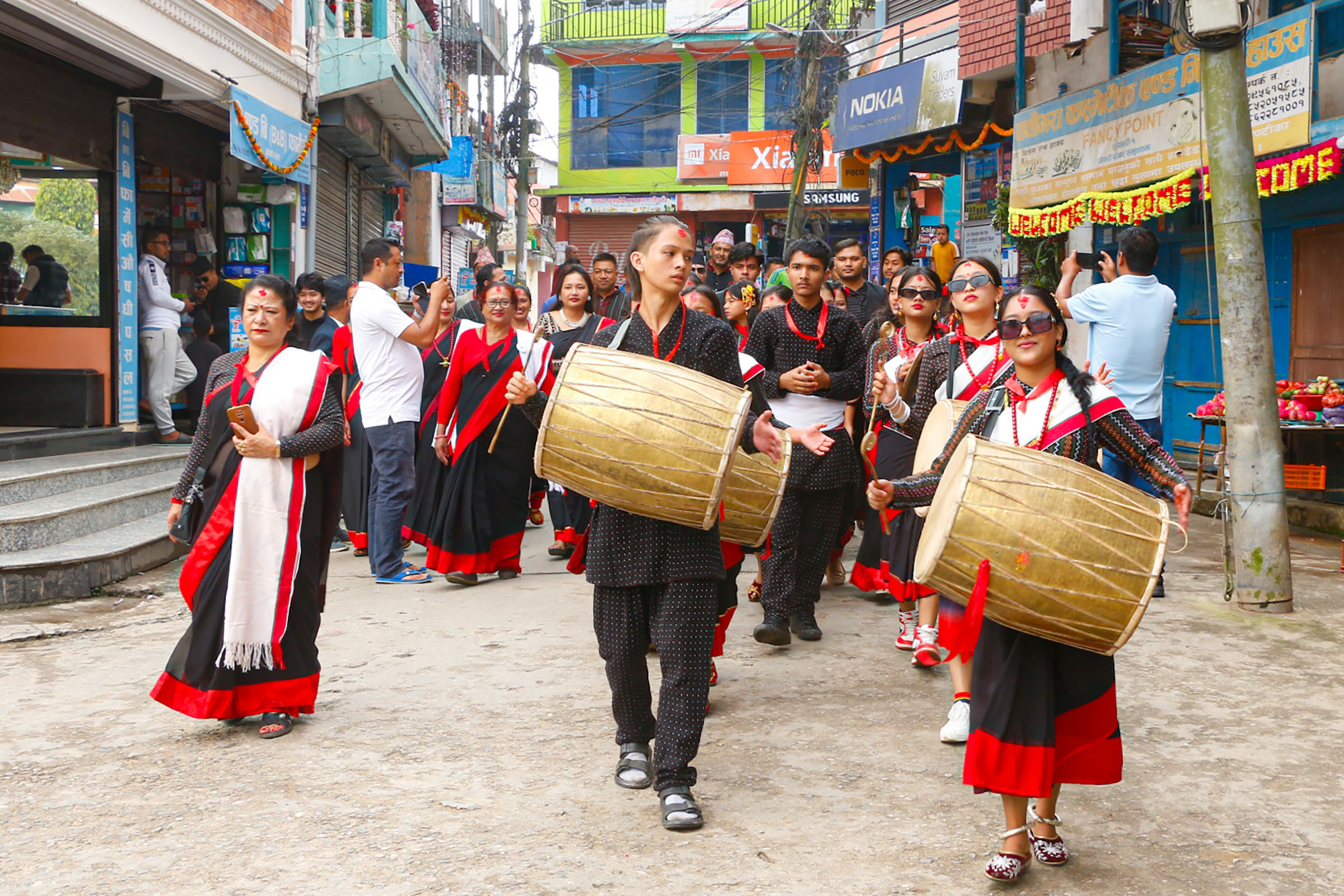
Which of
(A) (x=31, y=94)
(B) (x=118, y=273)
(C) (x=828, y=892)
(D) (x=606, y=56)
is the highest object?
(D) (x=606, y=56)

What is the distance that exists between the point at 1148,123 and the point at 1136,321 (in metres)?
4.35

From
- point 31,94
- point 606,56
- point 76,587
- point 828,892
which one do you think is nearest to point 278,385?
point 828,892

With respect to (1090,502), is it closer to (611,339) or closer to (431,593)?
(611,339)

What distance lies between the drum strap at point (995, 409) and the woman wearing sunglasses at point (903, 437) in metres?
1.53

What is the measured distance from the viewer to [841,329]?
580cm

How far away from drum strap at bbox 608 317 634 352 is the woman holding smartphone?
1226 mm

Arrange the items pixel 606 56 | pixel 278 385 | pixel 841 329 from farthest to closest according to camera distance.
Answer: pixel 606 56
pixel 841 329
pixel 278 385

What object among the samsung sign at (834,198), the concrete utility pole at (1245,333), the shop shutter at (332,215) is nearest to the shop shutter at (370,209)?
the shop shutter at (332,215)

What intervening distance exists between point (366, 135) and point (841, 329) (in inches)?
449

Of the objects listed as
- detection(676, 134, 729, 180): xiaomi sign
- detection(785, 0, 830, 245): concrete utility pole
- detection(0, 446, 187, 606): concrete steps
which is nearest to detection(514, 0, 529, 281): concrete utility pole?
detection(676, 134, 729, 180): xiaomi sign

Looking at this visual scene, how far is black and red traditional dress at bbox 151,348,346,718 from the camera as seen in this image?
4.33 metres

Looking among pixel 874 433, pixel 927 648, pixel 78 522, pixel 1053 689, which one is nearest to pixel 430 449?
pixel 78 522

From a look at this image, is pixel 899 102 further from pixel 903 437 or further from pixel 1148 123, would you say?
pixel 903 437

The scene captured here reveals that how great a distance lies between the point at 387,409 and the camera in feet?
23.8
